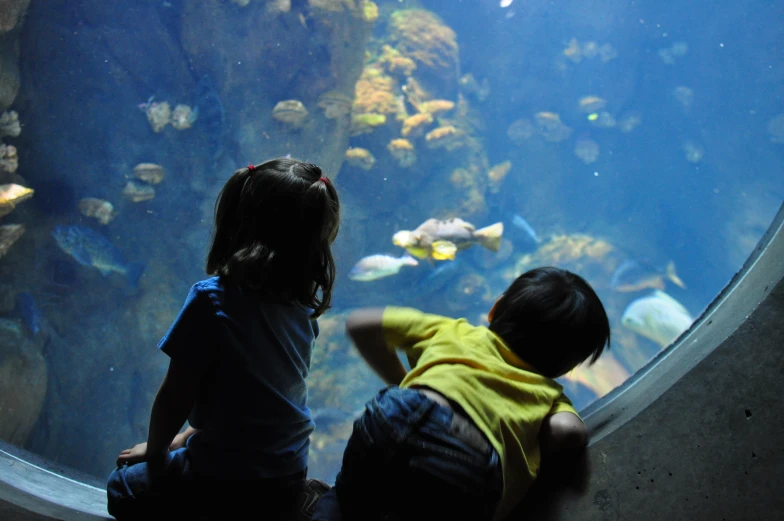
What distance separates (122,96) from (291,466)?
7534mm

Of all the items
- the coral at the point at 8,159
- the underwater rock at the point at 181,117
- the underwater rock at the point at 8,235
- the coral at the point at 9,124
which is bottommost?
the underwater rock at the point at 8,235

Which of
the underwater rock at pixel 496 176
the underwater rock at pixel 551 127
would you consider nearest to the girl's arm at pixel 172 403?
the underwater rock at pixel 496 176

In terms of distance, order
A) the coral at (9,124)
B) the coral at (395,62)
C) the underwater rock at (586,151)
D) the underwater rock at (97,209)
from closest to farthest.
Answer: the coral at (9,124) → the underwater rock at (97,209) → the coral at (395,62) → the underwater rock at (586,151)

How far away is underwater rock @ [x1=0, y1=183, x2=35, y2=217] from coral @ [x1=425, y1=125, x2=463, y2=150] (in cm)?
846

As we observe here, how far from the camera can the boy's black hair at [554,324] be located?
3.55 ft

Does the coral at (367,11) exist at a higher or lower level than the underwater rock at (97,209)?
higher

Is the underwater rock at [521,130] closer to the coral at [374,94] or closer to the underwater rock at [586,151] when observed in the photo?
the underwater rock at [586,151]

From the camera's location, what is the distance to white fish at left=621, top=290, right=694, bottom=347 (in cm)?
1138

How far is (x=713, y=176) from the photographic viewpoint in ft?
73.9

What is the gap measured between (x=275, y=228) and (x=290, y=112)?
7.16m

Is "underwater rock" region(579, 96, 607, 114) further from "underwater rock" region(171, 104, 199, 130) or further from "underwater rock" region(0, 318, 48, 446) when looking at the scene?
"underwater rock" region(0, 318, 48, 446)

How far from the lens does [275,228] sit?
111 cm

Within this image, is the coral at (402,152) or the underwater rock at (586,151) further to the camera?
the underwater rock at (586,151)

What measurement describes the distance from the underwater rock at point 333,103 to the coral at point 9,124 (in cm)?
451
